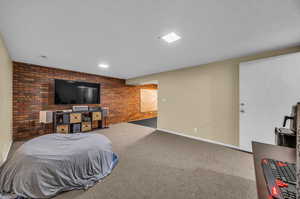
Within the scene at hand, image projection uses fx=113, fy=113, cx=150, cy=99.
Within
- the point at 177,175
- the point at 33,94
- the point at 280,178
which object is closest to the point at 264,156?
the point at 280,178

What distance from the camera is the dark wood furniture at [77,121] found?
11.9ft

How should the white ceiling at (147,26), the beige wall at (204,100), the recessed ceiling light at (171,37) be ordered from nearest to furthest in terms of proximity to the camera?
the white ceiling at (147,26) → the recessed ceiling light at (171,37) → the beige wall at (204,100)

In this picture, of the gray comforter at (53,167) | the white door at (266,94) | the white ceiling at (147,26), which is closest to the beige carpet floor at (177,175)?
the gray comforter at (53,167)

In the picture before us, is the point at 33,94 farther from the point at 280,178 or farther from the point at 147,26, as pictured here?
the point at 280,178

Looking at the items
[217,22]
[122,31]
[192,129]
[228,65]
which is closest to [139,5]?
[122,31]

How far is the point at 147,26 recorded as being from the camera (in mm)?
1684

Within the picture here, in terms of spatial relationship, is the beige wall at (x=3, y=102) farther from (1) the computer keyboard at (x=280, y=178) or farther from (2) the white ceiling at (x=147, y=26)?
(1) the computer keyboard at (x=280, y=178)

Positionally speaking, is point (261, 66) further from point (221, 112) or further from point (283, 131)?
point (283, 131)

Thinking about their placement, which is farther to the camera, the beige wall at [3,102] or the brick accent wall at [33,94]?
the brick accent wall at [33,94]

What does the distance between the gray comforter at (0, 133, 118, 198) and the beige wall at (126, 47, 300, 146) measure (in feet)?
8.69

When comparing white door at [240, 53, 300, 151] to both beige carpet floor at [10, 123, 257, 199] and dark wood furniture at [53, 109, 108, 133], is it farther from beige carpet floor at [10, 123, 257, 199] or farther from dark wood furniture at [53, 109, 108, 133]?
dark wood furniture at [53, 109, 108, 133]

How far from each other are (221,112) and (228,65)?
1256 mm

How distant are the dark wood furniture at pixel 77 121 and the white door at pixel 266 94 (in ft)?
15.3

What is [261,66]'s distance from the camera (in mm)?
2449
